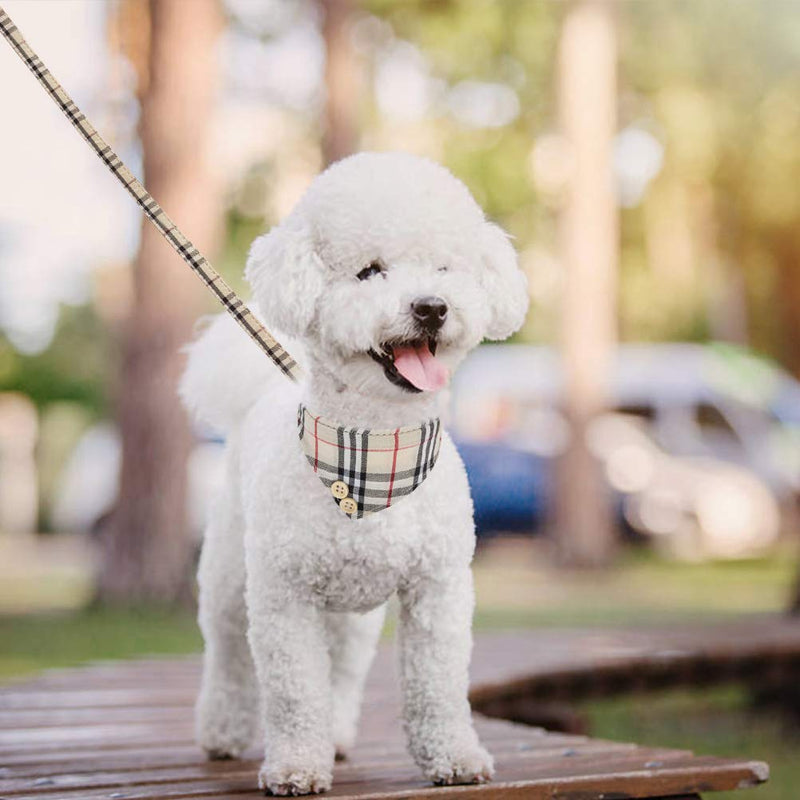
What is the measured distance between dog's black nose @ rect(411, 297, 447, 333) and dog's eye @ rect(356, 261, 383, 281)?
0.16m

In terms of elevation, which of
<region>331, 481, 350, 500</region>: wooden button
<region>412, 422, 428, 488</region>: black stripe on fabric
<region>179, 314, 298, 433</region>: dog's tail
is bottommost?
<region>331, 481, 350, 500</region>: wooden button

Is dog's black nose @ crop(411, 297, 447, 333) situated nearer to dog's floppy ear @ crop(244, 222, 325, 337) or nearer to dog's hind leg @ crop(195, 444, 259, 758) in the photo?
dog's floppy ear @ crop(244, 222, 325, 337)

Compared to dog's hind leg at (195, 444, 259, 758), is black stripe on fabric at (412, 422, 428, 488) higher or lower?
higher

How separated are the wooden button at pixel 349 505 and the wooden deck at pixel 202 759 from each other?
53 cm

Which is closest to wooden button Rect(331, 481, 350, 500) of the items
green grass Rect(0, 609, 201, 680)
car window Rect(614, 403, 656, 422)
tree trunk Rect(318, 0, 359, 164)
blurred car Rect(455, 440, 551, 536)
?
green grass Rect(0, 609, 201, 680)

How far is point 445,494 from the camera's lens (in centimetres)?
271

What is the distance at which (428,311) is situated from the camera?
2400mm

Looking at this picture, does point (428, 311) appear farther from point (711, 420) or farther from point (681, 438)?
point (711, 420)

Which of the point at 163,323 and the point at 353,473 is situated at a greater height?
the point at 163,323

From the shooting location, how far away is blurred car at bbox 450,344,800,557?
46.7ft

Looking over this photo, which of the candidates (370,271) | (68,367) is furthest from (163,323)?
(68,367)

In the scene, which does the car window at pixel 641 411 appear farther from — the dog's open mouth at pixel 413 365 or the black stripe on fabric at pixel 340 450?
the dog's open mouth at pixel 413 365

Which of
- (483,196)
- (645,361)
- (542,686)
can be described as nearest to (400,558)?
(542,686)

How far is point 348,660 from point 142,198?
3.76 feet
